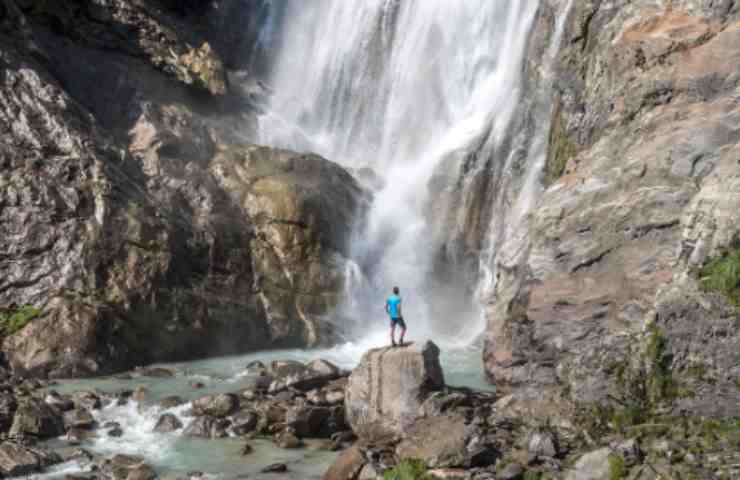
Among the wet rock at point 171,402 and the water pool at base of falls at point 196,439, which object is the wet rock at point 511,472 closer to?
the water pool at base of falls at point 196,439

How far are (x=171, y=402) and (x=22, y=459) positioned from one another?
5.13 meters

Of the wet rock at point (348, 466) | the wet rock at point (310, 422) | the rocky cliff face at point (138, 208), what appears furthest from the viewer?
the rocky cliff face at point (138, 208)

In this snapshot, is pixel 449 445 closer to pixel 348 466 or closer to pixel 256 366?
pixel 348 466

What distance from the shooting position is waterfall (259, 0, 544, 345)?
106 feet

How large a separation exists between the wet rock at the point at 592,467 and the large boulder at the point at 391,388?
448cm

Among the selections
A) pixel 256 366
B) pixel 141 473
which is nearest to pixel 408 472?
pixel 141 473

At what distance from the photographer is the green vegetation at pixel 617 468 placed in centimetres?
1161

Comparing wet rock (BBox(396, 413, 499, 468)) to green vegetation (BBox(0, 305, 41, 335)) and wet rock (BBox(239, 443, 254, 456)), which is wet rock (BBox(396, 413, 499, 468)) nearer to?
wet rock (BBox(239, 443, 254, 456))

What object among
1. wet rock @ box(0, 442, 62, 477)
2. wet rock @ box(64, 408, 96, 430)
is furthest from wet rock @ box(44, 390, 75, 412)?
wet rock @ box(0, 442, 62, 477)

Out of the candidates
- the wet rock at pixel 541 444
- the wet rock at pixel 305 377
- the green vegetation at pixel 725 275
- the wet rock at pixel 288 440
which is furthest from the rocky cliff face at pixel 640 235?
the wet rock at pixel 288 440

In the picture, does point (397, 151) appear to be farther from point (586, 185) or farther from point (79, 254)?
point (586, 185)

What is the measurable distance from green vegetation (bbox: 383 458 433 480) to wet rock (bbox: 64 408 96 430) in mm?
9166

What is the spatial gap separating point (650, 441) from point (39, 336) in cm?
1951

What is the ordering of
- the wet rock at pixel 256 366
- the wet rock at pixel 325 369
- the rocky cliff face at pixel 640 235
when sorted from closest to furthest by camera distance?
the rocky cliff face at pixel 640 235 < the wet rock at pixel 325 369 < the wet rock at pixel 256 366
